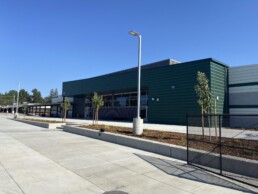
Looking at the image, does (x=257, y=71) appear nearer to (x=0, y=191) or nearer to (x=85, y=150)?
(x=85, y=150)

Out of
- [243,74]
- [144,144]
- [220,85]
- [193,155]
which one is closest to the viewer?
[193,155]

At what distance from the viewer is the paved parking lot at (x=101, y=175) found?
5.63m

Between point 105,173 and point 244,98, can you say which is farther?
point 244,98

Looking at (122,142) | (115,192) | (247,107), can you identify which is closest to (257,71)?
(247,107)

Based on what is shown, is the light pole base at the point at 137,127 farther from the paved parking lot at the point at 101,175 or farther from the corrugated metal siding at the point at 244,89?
the corrugated metal siding at the point at 244,89

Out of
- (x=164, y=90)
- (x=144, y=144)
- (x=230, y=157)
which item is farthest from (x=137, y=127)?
(x=164, y=90)

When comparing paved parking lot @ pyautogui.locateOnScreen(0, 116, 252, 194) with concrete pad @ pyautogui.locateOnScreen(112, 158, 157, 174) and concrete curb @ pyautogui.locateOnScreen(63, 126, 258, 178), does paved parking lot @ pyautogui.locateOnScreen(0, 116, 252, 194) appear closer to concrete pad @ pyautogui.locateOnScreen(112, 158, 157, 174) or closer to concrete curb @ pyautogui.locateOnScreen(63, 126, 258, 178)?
concrete pad @ pyautogui.locateOnScreen(112, 158, 157, 174)

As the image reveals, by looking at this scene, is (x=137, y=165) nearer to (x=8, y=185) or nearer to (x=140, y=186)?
(x=140, y=186)

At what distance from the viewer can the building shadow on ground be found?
6.08m

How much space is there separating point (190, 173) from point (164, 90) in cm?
2444

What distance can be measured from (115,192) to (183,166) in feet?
11.4

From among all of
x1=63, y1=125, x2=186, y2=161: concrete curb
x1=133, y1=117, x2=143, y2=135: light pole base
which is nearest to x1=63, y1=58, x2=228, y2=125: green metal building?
x1=133, y1=117, x2=143, y2=135: light pole base

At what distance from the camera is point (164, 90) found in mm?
31125

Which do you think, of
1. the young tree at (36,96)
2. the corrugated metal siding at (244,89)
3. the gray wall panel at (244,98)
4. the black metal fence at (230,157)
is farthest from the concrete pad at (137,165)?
the young tree at (36,96)
